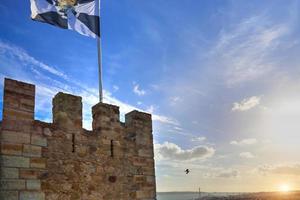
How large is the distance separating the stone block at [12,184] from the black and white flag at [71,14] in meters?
4.24

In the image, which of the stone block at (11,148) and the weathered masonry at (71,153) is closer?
the stone block at (11,148)

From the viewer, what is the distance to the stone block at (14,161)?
267 inches

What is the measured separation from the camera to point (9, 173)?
679cm

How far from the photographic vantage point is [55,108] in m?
8.04

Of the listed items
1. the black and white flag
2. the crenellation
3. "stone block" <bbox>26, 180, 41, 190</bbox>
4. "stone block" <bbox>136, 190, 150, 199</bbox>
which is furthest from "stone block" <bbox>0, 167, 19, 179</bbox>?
the black and white flag

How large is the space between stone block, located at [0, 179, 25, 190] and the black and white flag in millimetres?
4242

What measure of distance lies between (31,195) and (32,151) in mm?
817

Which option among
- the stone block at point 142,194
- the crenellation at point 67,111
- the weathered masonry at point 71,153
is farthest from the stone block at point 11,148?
the stone block at point 142,194

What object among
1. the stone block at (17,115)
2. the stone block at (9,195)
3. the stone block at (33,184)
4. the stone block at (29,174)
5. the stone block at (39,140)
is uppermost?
the stone block at (17,115)

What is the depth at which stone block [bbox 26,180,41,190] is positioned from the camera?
22.9 ft

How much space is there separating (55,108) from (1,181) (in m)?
1.96

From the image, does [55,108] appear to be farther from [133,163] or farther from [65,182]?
[133,163]

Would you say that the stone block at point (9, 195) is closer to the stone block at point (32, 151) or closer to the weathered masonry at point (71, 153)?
the weathered masonry at point (71, 153)

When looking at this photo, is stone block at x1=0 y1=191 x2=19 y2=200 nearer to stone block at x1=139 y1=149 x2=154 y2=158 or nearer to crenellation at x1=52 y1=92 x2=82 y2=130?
crenellation at x1=52 y1=92 x2=82 y2=130
